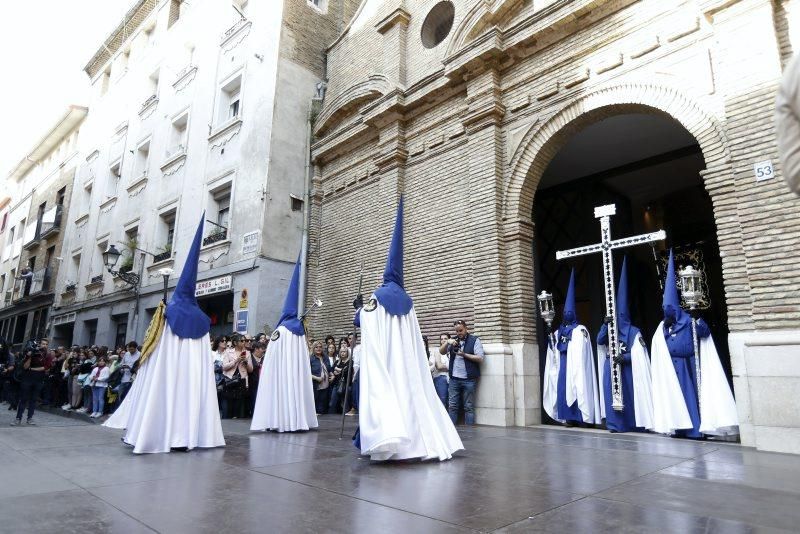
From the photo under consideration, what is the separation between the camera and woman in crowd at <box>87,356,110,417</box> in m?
11.5

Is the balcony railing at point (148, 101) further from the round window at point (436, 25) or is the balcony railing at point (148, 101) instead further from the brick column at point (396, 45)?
the round window at point (436, 25)

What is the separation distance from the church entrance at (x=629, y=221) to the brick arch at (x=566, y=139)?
6.75ft

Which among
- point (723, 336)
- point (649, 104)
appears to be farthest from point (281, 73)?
point (723, 336)

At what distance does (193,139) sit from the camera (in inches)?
639

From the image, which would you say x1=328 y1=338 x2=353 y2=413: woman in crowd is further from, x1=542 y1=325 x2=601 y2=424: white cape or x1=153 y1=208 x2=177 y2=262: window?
x1=153 y1=208 x2=177 y2=262: window

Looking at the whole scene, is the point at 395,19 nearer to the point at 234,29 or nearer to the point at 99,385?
the point at 234,29

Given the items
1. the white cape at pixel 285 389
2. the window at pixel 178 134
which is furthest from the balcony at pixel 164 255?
the white cape at pixel 285 389

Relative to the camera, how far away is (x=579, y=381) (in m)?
8.17

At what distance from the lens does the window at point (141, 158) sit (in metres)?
18.9

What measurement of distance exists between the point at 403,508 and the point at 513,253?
614cm

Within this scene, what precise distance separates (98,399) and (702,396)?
11.7 meters

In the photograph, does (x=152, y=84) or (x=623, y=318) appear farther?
(x=152, y=84)

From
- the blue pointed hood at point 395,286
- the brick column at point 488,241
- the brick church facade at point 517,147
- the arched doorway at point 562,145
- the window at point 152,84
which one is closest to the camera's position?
the blue pointed hood at point 395,286

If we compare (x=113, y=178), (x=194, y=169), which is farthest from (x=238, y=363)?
(x=113, y=178)
